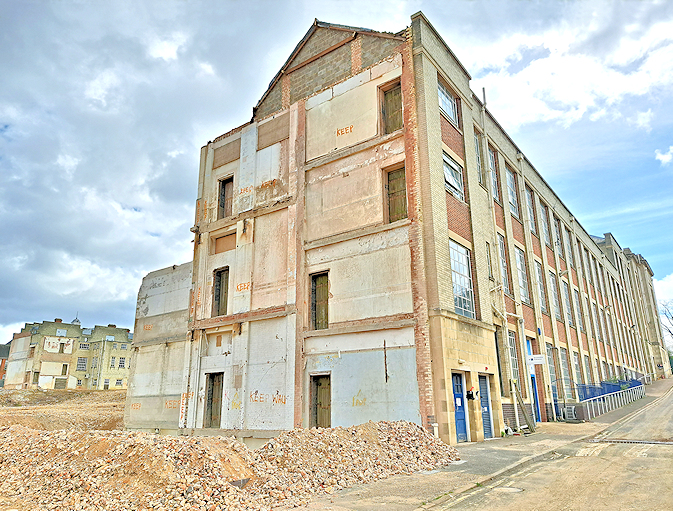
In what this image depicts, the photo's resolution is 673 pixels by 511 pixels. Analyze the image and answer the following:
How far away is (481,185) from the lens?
19.7 metres

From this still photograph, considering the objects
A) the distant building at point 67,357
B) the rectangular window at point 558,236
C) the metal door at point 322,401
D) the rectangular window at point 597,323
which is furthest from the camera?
the distant building at point 67,357

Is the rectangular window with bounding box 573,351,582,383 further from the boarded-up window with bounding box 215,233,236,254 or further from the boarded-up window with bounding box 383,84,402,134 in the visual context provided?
the boarded-up window with bounding box 215,233,236,254

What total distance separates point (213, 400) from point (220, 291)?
15.4 ft

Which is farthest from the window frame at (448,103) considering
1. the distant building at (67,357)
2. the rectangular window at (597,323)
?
the distant building at (67,357)

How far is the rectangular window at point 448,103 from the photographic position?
17.6 metres

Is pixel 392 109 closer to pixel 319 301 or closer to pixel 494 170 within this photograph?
pixel 319 301

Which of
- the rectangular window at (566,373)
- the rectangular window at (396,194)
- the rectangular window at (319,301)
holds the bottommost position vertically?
the rectangular window at (566,373)

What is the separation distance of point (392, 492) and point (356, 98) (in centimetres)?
1388

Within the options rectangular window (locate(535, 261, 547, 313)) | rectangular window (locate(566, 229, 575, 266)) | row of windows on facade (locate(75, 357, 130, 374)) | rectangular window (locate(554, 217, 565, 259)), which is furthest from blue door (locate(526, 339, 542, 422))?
row of windows on facade (locate(75, 357, 130, 374))

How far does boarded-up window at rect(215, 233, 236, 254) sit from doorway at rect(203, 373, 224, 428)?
5481 mm

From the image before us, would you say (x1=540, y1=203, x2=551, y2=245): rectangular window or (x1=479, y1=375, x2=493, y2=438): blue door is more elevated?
(x1=540, y1=203, x2=551, y2=245): rectangular window

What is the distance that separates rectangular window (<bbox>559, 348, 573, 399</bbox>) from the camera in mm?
22734

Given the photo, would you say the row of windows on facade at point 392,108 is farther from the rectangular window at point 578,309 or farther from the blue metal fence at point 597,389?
the rectangular window at point 578,309

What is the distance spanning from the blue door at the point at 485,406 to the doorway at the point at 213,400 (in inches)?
395
